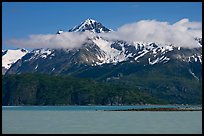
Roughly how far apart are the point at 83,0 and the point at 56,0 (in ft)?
4.43

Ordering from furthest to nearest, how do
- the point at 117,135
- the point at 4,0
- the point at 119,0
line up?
the point at 117,135 < the point at 4,0 < the point at 119,0

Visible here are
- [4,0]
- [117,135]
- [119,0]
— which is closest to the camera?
[119,0]

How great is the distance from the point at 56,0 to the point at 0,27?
3.25 meters

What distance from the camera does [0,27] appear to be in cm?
2227

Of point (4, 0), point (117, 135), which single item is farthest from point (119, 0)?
point (117, 135)

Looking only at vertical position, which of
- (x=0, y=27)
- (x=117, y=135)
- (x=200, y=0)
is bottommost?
(x=117, y=135)

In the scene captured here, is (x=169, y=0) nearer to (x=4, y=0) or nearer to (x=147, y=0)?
(x=147, y=0)

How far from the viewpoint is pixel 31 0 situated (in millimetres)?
22031

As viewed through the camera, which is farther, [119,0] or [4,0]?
[4,0]

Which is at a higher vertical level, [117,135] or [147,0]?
[147,0]

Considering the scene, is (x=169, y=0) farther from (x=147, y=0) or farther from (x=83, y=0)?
(x=83, y=0)

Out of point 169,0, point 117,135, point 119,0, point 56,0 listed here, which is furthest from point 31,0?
point 117,135

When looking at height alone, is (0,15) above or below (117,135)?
above

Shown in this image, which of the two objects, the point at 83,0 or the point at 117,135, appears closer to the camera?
the point at 83,0
